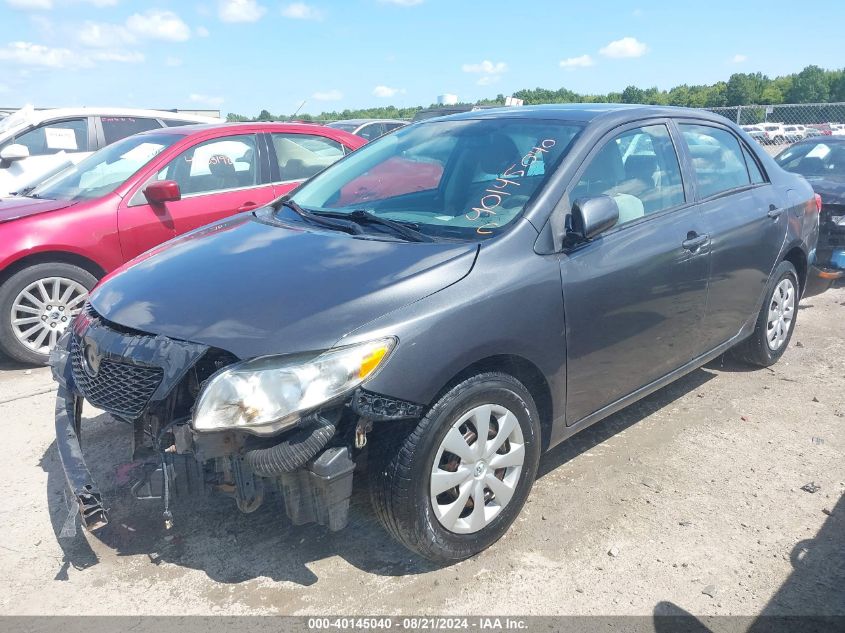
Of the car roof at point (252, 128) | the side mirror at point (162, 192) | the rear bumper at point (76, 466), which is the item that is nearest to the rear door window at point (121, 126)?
the car roof at point (252, 128)

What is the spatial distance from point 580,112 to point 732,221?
3.88 ft

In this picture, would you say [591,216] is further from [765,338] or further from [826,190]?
[826,190]

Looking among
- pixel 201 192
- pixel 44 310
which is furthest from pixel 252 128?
pixel 44 310

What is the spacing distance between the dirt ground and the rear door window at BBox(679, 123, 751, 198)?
141cm

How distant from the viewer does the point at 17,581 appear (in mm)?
2750

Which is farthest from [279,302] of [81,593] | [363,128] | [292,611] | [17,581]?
[363,128]

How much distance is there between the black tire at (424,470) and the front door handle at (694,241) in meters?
1.41

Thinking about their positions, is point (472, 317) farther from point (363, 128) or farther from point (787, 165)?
point (363, 128)

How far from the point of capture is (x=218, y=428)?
7.57 feet

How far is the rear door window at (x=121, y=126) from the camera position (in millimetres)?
8039

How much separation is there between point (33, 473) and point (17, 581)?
971mm

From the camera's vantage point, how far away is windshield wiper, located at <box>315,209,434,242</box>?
2967 mm

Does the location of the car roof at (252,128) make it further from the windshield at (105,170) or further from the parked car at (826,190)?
the parked car at (826,190)

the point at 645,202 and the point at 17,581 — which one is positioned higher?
the point at 645,202
